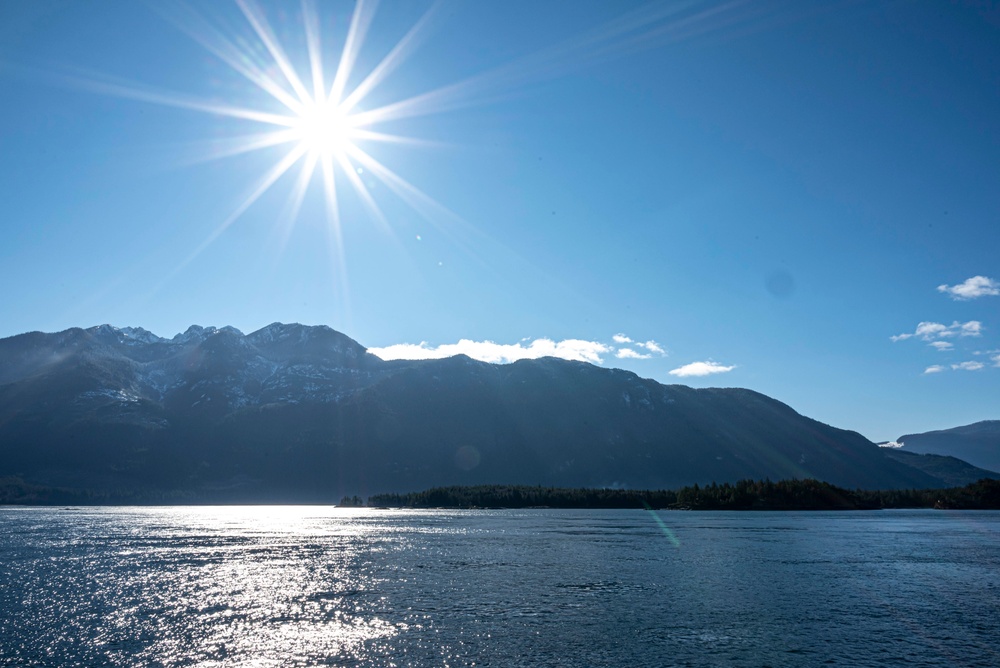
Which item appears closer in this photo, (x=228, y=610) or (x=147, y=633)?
(x=147, y=633)

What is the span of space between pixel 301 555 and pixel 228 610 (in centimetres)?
4803

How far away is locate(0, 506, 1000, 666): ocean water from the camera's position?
45375 mm

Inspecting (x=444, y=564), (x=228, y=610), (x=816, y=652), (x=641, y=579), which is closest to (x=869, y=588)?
(x=641, y=579)

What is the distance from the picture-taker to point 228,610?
59.2 metres

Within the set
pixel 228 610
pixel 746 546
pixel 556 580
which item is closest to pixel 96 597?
pixel 228 610

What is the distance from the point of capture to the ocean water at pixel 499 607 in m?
45.4

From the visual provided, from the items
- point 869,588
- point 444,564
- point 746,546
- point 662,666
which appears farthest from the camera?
point 746,546

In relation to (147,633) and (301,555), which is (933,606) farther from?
(301,555)

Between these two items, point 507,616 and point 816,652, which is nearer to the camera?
point 816,652

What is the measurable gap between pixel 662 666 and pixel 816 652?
12.0m

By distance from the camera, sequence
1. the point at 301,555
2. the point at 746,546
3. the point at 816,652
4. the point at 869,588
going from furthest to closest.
Answer: the point at 746,546 → the point at 301,555 → the point at 869,588 → the point at 816,652

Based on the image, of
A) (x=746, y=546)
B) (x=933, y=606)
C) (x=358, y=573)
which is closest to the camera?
(x=933, y=606)

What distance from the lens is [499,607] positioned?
196 ft

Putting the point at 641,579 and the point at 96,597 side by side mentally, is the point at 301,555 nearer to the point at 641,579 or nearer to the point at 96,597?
the point at 96,597
